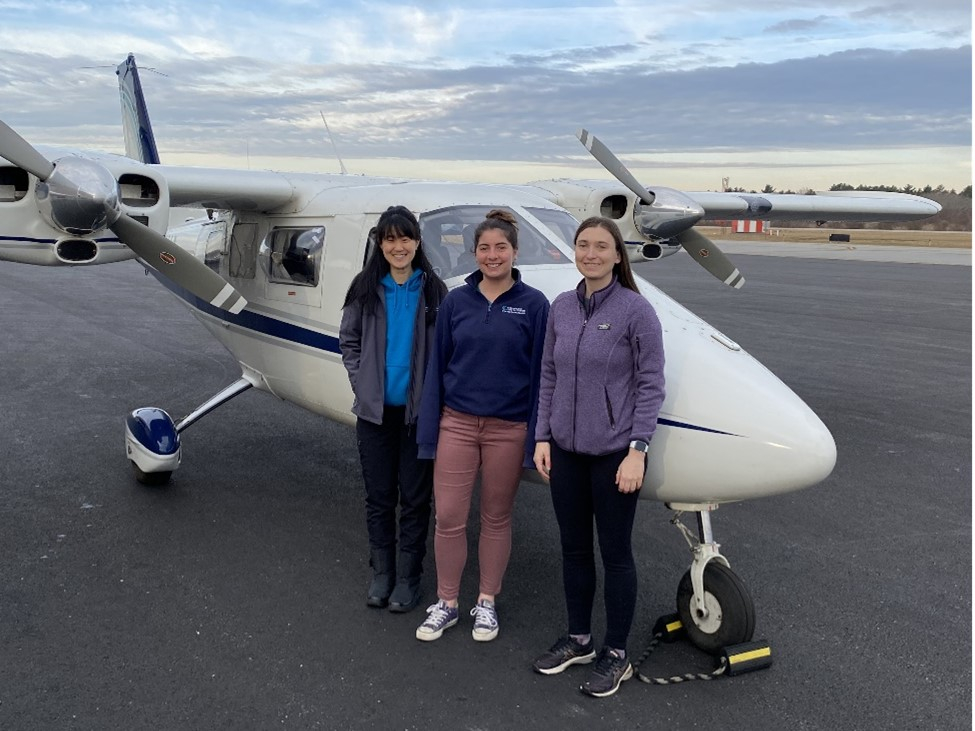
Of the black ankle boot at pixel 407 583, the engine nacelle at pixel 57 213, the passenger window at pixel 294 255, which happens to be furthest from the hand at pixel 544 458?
the engine nacelle at pixel 57 213

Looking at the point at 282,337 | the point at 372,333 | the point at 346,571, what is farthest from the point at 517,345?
the point at 282,337

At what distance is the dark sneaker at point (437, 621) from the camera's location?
4.38 m

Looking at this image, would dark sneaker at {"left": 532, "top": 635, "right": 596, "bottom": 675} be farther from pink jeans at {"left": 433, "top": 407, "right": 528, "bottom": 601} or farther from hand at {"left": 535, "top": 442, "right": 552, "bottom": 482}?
hand at {"left": 535, "top": 442, "right": 552, "bottom": 482}

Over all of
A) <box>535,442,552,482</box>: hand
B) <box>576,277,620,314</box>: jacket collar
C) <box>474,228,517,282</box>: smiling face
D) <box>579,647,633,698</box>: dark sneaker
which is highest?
<box>474,228,517,282</box>: smiling face

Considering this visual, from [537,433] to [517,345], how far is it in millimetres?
438

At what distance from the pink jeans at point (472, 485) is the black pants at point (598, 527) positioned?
37cm

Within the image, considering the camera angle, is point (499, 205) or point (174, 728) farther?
point (499, 205)

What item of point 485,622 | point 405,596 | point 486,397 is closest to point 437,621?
point 485,622

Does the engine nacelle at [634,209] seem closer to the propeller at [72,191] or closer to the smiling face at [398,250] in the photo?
the smiling face at [398,250]

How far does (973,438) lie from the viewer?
7.98m

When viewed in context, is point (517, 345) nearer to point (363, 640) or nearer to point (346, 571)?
point (363, 640)

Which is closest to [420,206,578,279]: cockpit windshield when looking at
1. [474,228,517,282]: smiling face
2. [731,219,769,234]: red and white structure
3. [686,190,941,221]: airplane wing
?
[474,228,517,282]: smiling face

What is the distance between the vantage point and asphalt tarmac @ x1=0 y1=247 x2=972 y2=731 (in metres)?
3.79

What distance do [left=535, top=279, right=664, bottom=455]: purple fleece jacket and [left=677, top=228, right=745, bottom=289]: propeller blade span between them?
433 centimetres
